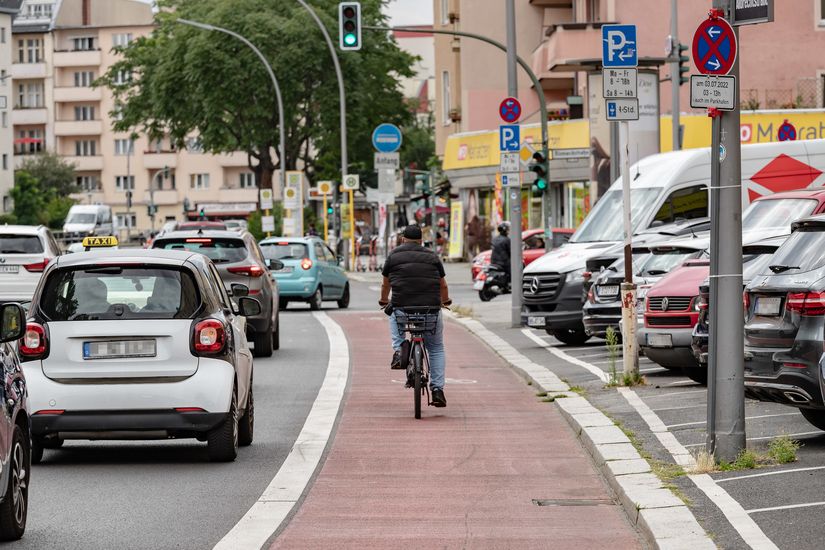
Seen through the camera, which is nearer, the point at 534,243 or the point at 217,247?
the point at 217,247

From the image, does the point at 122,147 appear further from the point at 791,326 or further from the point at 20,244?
the point at 791,326

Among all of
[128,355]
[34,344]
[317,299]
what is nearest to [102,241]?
[34,344]

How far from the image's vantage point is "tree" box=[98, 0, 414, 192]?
70.8 meters

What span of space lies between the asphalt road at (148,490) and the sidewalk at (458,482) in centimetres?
48

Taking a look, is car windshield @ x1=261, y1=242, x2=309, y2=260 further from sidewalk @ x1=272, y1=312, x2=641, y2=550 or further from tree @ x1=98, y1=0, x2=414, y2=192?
tree @ x1=98, y1=0, x2=414, y2=192

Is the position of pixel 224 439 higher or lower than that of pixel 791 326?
lower

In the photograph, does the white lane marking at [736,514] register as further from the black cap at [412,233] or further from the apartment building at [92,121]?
the apartment building at [92,121]

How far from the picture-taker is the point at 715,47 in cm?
1121

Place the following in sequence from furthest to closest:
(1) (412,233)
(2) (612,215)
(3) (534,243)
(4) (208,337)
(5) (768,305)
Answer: (3) (534,243) < (2) (612,215) < (1) (412,233) < (4) (208,337) < (5) (768,305)

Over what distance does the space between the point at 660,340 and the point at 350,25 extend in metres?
15.8

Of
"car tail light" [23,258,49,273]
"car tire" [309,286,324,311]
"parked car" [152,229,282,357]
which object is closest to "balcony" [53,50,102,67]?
"car tire" [309,286,324,311]

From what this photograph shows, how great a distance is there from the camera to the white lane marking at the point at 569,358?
18.7 m

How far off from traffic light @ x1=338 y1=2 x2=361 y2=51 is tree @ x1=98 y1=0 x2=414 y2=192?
36396 millimetres

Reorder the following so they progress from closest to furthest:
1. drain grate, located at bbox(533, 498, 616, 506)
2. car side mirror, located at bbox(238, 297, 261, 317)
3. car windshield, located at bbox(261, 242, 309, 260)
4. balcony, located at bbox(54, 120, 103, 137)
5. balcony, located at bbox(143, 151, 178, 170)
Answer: drain grate, located at bbox(533, 498, 616, 506) → car side mirror, located at bbox(238, 297, 261, 317) → car windshield, located at bbox(261, 242, 309, 260) → balcony, located at bbox(143, 151, 178, 170) → balcony, located at bbox(54, 120, 103, 137)
